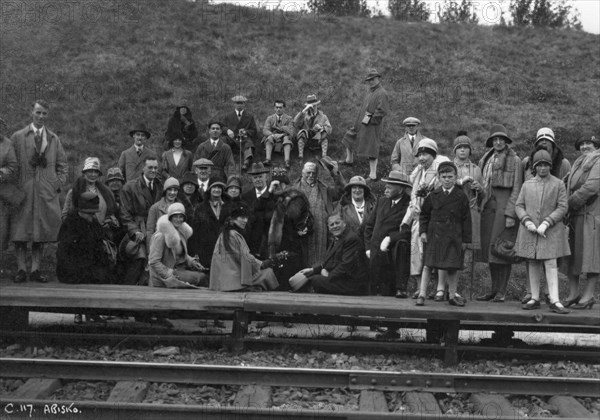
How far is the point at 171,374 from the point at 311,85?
13.9 m

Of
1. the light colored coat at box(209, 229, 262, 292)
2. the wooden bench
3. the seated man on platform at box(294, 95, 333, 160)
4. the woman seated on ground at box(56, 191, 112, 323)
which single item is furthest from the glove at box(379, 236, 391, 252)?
the seated man on platform at box(294, 95, 333, 160)

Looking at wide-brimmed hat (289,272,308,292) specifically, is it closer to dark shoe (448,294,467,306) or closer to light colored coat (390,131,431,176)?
dark shoe (448,294,467,306)

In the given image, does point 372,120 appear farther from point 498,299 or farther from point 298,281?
point 498,299

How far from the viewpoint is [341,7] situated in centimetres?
2653

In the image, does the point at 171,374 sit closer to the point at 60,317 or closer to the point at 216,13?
the point at 60,317

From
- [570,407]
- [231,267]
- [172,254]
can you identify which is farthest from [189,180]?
[570,407]

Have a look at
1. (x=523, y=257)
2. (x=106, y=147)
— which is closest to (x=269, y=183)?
(x=523, y=257)

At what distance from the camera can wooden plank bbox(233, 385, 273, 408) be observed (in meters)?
7.34

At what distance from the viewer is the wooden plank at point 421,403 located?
7.37 m

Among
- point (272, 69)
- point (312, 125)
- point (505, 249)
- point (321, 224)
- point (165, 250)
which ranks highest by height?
point (272, 69)

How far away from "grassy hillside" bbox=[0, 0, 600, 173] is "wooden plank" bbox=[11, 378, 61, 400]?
997 centimetres

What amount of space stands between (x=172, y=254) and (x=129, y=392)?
9.86ft

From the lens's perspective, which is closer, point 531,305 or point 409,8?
point 531,305

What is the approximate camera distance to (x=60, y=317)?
11.4 metres
